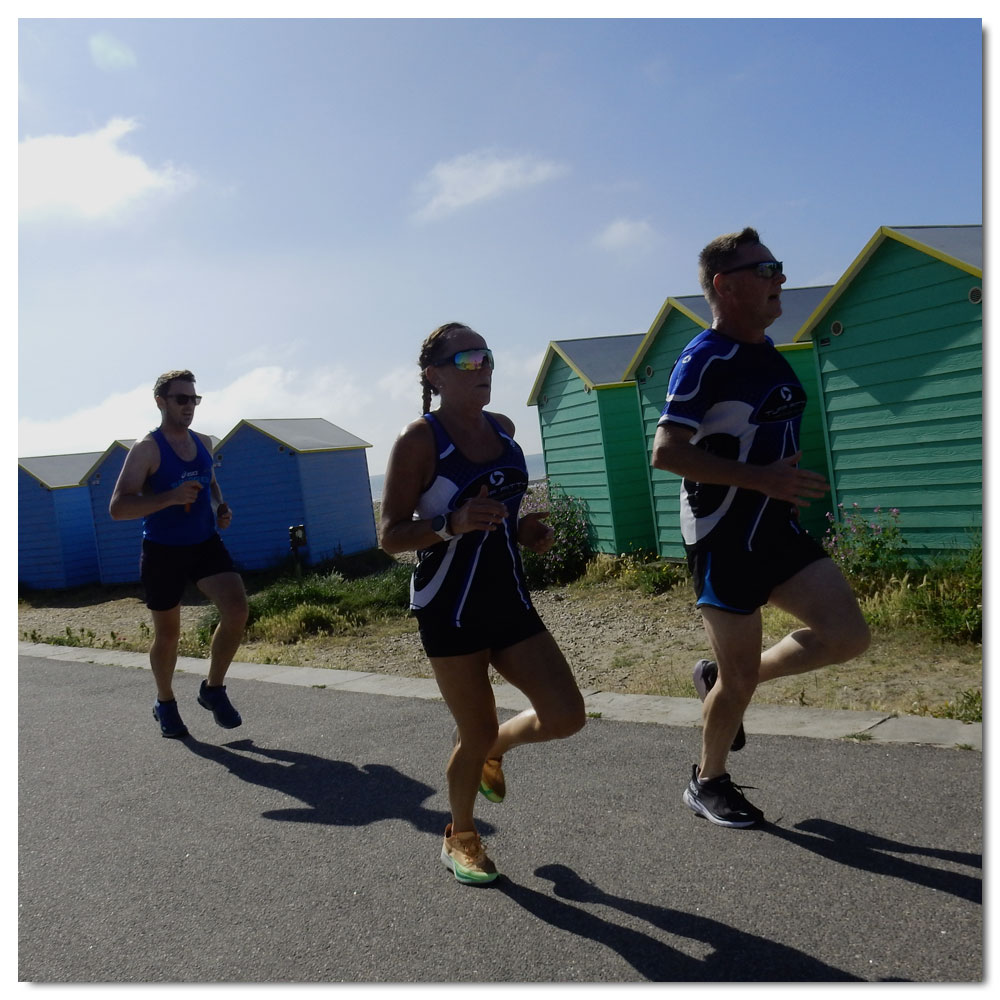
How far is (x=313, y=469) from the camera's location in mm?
17641

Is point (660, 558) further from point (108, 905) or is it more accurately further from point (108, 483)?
point (108, 483)

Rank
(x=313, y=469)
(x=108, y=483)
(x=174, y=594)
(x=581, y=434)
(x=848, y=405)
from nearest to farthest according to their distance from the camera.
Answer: (x=174, y=594) < (x=848, y=405) < (x=581, y=434) < (x=313, y=469) < (x=108, y=483)

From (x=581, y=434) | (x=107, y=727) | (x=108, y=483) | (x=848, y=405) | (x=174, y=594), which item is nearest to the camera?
(x=174, y=594)

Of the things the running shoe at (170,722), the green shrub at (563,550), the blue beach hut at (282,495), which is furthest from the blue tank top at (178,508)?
the blue beach hut at (282,495)

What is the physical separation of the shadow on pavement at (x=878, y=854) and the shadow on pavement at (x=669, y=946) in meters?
0.60

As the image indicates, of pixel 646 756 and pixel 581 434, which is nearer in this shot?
pixel 646 756

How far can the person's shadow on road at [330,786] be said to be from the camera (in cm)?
448

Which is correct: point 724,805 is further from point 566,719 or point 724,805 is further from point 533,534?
point 533,534

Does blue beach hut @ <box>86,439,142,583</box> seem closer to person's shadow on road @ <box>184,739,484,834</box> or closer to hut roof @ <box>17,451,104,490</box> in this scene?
hut roof @ <box>17,451,104,490</box>

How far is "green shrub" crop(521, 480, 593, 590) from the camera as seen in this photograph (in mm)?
12891

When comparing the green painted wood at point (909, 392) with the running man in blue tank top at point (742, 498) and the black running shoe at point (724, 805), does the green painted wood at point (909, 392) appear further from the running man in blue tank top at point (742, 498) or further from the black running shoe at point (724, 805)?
the black running shoe at point (724, 805)

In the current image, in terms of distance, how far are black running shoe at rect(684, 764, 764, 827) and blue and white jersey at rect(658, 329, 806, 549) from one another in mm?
917

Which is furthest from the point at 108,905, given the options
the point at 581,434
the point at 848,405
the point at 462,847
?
the point at 581,434

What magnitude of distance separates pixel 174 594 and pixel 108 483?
1481 centimetres
